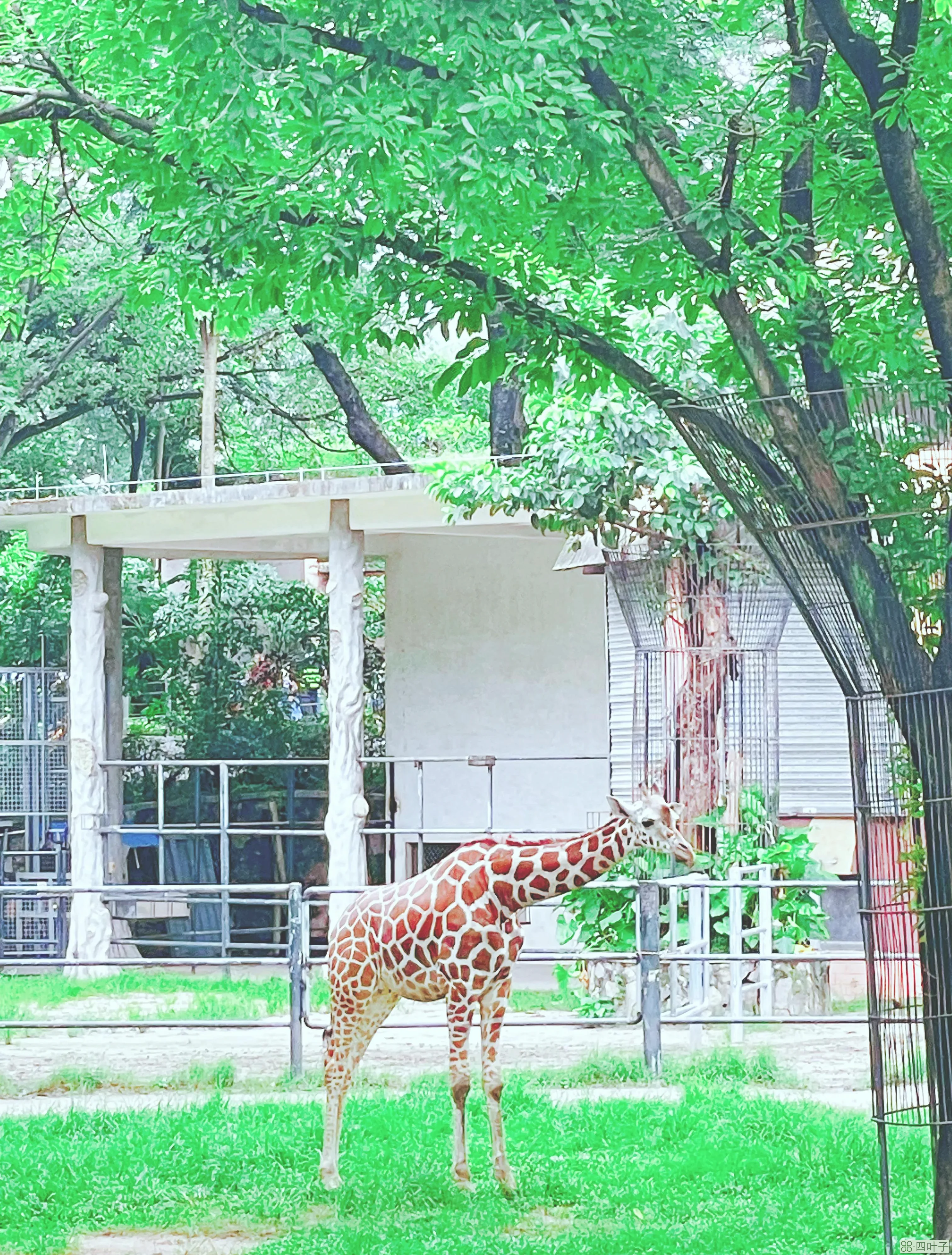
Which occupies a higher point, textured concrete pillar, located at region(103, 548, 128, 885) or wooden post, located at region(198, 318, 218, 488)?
wooden post, located at region(198, 318, 218, 488)

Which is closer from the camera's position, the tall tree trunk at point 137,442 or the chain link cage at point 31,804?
the chain link cage at point 31,804

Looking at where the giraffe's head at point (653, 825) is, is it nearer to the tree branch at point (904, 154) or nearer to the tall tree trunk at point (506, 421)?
the tree branch at point (904, 154)

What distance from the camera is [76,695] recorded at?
55.4ft

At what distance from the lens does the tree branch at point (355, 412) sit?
23969 mm

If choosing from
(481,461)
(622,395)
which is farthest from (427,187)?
(481,461)

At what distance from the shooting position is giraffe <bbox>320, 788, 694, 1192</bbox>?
7.71m

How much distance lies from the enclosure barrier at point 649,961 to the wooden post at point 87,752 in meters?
1.78

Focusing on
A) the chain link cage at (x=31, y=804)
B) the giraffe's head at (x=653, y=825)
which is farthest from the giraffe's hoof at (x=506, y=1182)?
the chain link cage at (x=31, y=804)

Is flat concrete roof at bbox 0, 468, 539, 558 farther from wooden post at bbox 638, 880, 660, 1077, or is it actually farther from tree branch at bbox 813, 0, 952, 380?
tree branch at bbox 813, 0, 952, 380

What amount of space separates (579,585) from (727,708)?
5.10 metres

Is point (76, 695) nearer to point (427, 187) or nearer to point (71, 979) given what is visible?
point (71, 979)

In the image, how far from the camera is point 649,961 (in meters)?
10.3

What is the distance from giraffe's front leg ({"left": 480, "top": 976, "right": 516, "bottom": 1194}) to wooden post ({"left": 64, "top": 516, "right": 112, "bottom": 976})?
9154 mm

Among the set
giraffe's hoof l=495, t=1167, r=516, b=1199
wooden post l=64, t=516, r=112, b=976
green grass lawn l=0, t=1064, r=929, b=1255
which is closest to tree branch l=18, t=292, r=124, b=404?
wooden post l=64, t=516, r=112, b=976
